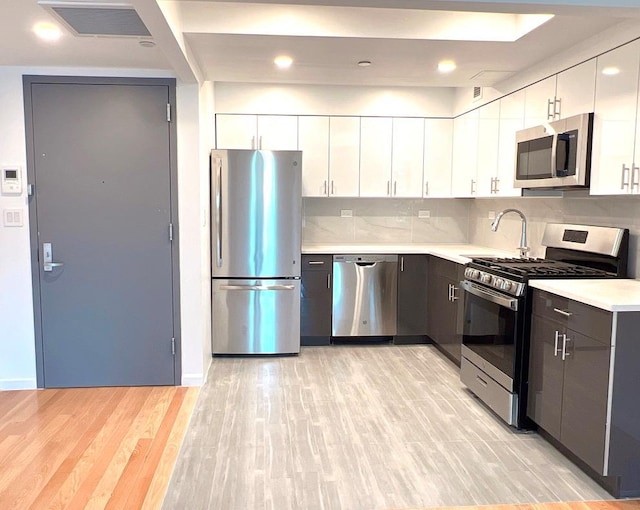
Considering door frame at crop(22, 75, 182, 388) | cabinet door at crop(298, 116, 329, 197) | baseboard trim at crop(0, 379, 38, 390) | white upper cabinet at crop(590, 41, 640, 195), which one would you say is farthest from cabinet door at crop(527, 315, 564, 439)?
baseboard trim at crop(0, 379, 38, 390)

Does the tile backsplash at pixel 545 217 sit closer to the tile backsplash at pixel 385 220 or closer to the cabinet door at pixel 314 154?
the tile backsplash at pixel 385 220

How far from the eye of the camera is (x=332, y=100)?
484 cm

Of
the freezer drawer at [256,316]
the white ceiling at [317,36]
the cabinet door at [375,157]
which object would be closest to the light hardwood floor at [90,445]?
the freezer drawer at [256,316]

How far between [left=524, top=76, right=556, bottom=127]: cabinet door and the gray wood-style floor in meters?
1.91

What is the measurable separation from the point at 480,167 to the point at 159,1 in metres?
3.00

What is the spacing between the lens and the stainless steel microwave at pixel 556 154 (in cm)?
293

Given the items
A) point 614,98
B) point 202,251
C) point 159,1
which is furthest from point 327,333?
point 159,1

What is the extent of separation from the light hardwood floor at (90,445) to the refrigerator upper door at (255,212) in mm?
1154

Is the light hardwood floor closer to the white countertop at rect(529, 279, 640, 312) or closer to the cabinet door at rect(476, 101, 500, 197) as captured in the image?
the white countertop at rect(529, 279, 640, 312)

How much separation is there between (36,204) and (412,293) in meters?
3.07

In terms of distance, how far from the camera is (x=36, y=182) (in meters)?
3.55

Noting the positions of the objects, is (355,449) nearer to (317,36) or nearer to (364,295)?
(364,295)

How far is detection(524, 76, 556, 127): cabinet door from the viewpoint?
3312 mm

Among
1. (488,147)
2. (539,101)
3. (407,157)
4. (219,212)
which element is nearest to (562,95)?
(539,101)
